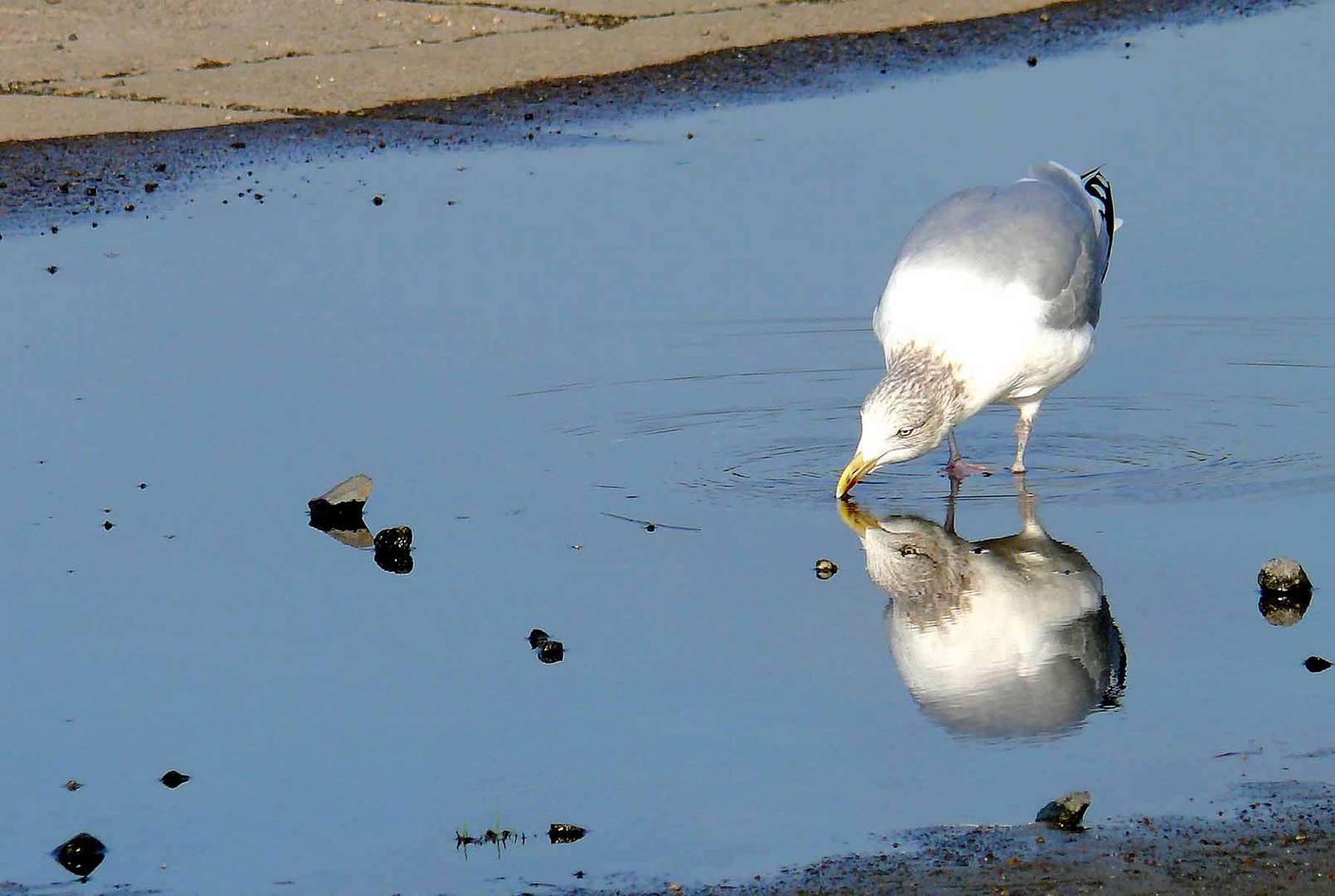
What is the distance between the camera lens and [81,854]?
504 cm

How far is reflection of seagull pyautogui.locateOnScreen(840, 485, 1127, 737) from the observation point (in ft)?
A: 18.7

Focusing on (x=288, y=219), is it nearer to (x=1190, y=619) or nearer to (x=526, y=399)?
(x=526, y=399)

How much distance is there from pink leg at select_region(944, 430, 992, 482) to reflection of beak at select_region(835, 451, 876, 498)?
20.0 inches

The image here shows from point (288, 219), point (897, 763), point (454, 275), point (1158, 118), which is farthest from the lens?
point (1158, 118)

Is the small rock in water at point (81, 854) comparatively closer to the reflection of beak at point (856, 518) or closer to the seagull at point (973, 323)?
the reflection of beak at point (856, 518)

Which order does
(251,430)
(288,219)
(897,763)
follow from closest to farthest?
(897,763) → (251,430) → (288,219)

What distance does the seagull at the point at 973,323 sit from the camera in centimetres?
766

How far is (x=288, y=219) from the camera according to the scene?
11.2 m

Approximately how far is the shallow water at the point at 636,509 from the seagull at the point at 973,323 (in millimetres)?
230

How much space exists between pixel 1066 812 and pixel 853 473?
105 inches

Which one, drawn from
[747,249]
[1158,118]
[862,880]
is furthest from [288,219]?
[862,880]

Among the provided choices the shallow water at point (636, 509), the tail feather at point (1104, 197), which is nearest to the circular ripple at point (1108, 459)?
the shallow water at point (636, 509)

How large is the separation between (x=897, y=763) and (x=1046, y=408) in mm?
3598

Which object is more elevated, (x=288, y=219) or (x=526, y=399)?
(x=288, y=219)
